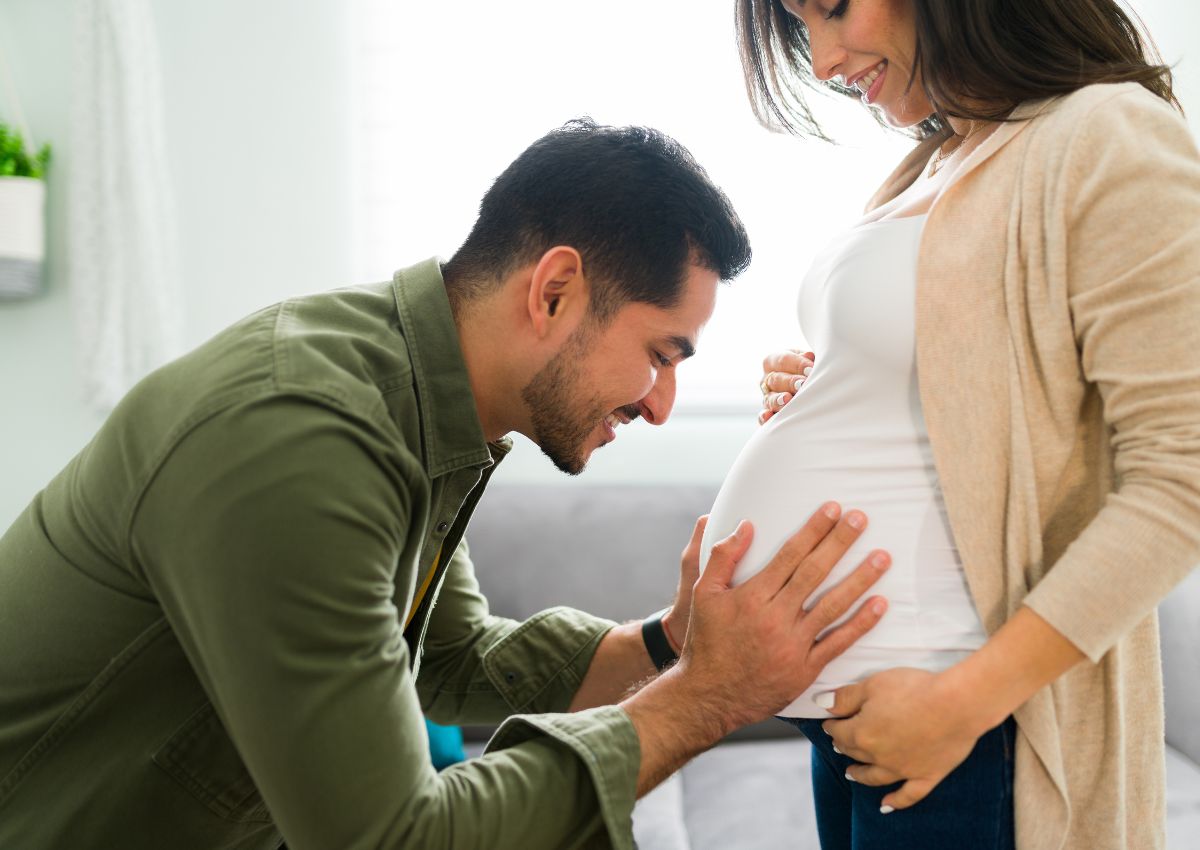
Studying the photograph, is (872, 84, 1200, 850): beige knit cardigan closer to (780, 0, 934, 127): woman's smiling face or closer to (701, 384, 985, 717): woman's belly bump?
(701, 384, 985, 717): woman's belly bump

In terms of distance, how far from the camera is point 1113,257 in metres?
0.78

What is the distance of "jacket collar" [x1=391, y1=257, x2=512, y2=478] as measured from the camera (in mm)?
1027

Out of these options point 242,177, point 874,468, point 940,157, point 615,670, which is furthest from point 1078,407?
point 242,177

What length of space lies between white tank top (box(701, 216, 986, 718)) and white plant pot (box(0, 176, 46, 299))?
2.01 metres

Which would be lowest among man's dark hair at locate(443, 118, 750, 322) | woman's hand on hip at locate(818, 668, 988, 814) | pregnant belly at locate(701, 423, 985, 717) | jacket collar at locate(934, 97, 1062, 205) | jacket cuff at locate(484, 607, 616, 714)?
jacket cuff at locate(484, 607, 616, 714)

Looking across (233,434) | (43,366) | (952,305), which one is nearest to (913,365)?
(952,305)

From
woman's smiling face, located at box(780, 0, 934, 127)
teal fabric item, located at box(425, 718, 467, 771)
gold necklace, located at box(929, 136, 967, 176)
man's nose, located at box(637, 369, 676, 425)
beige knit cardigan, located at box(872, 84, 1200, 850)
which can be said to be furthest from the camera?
teal fabric item, located at box(425, 718, 467, 771)

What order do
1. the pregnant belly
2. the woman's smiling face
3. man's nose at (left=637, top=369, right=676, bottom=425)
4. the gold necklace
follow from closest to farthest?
the pregnant belly
the woman's smiling face
the gold necklace
man's nose at (left=637, top=369, right=676, bottom=425)

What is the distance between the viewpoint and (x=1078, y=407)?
850 millimetres

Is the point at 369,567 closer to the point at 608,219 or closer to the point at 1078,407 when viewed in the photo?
the point at 608,219

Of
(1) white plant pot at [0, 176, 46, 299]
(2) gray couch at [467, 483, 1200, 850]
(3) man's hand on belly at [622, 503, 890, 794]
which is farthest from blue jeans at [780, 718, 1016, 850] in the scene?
(1) white plant pot at [0, 176, 46, 299]

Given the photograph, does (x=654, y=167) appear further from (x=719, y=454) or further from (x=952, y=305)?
(x=719, y=454)

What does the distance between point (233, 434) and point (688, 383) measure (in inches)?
69.2

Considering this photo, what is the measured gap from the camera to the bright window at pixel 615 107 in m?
2.46
